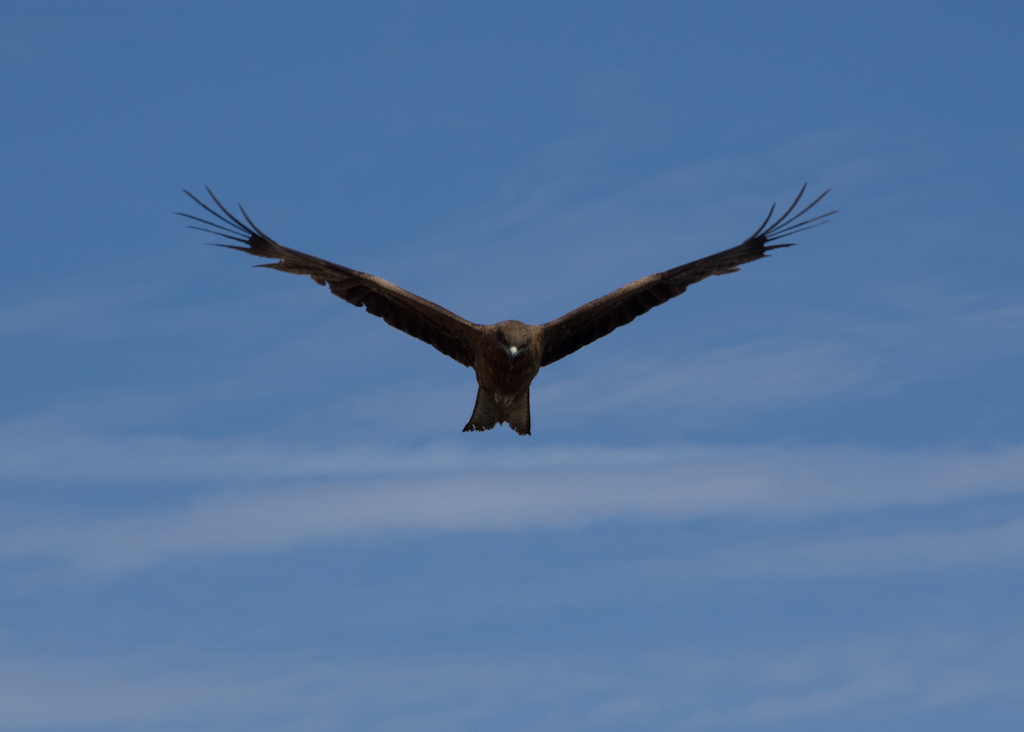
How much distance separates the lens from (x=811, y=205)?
14422mm

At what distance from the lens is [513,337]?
14156 mm

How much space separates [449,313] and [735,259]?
3866 millimetres

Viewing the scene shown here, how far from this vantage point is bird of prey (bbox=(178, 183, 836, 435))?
14.4 metres

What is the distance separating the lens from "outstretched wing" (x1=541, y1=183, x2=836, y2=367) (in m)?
14.9

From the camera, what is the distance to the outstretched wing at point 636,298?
48.9ft

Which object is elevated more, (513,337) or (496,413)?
(513,337)

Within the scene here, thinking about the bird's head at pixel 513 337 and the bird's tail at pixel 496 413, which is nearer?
the bird's head at pixel 513 337

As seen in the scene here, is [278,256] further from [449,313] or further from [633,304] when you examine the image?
[633,304]

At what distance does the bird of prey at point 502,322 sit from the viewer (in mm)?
14352

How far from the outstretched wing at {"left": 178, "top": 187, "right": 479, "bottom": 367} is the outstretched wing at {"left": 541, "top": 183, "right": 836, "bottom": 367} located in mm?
1205

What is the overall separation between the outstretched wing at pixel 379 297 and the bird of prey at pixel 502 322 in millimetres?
13

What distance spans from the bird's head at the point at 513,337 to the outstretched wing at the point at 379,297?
54cm

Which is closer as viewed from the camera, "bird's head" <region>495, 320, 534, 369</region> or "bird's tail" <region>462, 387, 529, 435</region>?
"bird's head" <region>495, 320, 534, 369</region>

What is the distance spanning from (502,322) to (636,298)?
2062 mm
